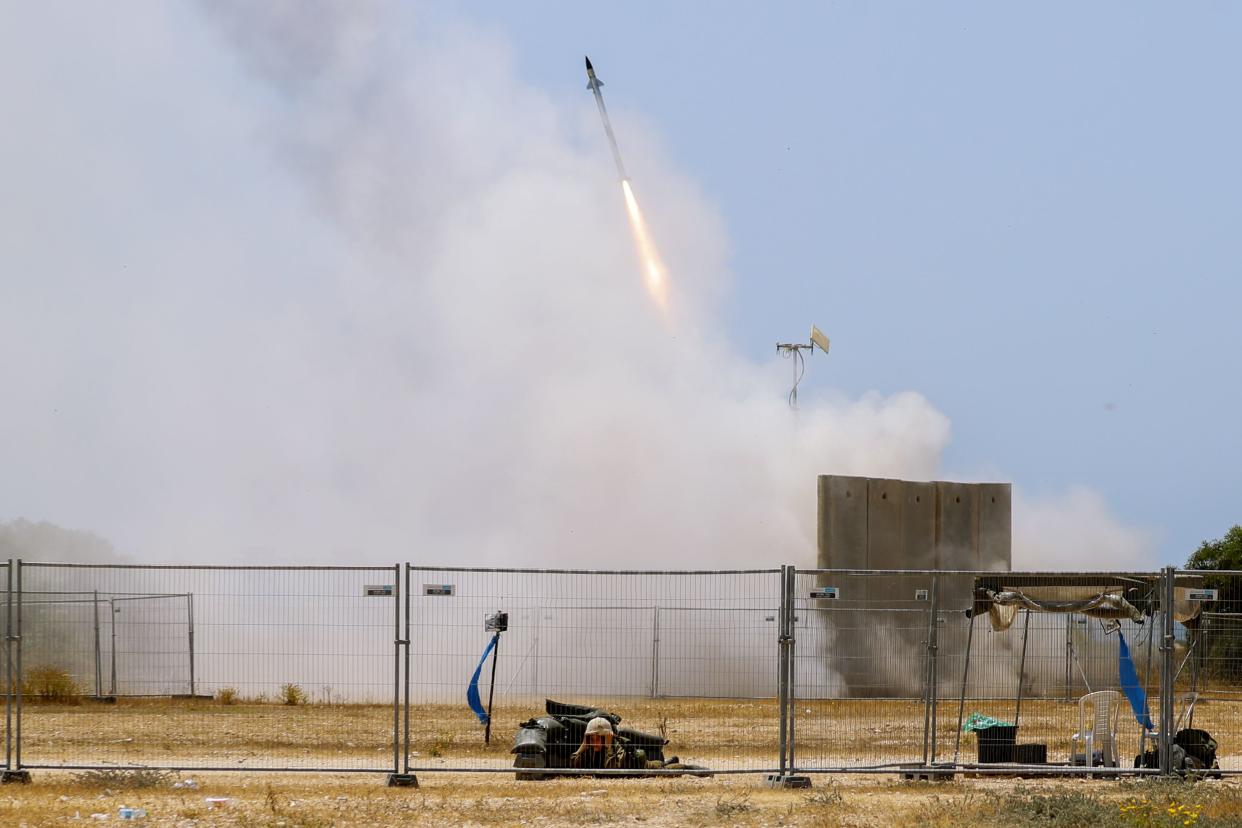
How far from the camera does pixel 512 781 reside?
636 inches

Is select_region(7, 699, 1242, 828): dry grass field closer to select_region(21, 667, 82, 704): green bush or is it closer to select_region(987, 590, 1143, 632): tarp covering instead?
select_region(21, 667, 82, 704): green bush

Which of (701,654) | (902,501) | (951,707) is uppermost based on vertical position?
(902,501)

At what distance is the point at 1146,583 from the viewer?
1716 cm

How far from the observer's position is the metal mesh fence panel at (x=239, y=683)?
16.9 metres

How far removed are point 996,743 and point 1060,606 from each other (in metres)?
1.82

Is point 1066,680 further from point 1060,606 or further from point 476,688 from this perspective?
point 476,688

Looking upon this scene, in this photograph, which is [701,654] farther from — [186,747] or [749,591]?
[186,747]

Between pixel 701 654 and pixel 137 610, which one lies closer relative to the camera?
pixel 701 654

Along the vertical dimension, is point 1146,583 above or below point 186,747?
above

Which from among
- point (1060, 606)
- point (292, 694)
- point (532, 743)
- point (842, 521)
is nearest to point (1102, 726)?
point (1060, 606)

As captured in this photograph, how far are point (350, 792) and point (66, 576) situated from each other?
24.2 metres

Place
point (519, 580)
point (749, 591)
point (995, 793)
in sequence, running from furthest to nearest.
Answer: point (519, 580), point (749, 591), point (995, 793)

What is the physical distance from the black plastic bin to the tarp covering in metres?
1.21

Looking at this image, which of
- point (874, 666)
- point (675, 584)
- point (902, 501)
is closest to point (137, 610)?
point (675, 584)
